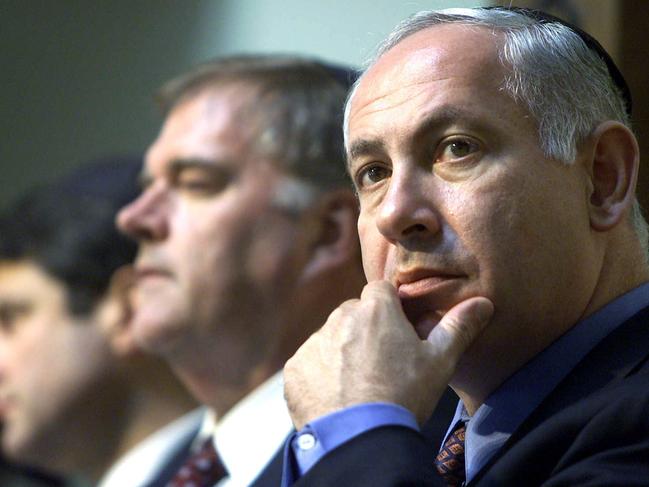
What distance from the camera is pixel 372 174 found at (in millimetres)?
2121

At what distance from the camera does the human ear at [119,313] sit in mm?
3982

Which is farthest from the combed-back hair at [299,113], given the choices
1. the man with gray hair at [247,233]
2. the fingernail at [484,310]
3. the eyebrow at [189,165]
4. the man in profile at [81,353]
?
the fingernail at [484,310]

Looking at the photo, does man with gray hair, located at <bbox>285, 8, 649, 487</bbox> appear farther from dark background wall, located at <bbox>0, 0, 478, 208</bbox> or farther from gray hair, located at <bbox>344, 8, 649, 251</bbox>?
dark background wall, located at <bbox>0, 0, 478, 208</bbox>

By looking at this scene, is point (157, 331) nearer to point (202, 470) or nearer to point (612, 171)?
point (202, 470)

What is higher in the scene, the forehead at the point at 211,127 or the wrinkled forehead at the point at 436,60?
the wrinkled forehead at the point at 436,60

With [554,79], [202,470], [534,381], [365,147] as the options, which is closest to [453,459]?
[534,381]

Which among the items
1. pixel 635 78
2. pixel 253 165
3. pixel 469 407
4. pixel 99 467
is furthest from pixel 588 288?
pixel 99 467

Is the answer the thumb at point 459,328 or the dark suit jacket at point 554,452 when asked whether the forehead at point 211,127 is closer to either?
the thumb at point 459,328

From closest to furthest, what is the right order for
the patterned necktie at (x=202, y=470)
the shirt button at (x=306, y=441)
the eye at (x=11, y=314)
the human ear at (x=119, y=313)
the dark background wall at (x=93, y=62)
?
the shirt button at (x=306, y=441), the patterned necktie at (x=202, y=470), the human ear at (x=119, y=313), the eye at (x=11, y=314), the dark background wall at (x=93, y=62)

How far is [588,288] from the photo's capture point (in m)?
2.01

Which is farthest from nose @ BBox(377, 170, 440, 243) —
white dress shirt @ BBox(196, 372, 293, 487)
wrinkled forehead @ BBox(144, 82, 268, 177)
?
wrinkled forehead @ BBox(144, 82, 268, 177)

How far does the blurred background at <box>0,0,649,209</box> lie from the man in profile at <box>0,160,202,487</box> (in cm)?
36

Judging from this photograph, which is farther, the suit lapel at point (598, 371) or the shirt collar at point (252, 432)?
the shirt collar at point (252, 432)

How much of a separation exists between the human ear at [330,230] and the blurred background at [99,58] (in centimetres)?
82
